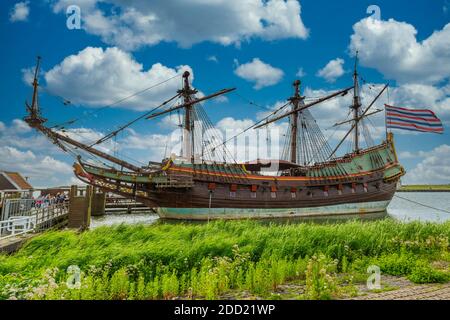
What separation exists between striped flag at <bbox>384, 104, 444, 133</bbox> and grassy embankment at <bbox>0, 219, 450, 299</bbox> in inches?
862

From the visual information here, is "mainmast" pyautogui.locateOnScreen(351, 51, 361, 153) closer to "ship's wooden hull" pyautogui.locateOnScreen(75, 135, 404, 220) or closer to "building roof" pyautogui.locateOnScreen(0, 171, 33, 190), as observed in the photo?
"ship's wooden hull" pyautogui.locateOnScreen(75, 135, 404, 220)

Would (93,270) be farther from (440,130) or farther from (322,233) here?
(440,130)

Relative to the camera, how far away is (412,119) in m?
31.6

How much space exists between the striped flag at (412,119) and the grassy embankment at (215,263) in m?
21.9

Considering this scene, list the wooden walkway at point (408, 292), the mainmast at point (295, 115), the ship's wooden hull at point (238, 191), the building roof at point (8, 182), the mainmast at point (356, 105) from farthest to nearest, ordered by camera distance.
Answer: the mainmast at point (356, 105) < the mainmast at point (295, 115) < the building roof at point (8, 182) < the ship's wooden hull at point (238, 191) < the wooden walkway at point (408, 292)

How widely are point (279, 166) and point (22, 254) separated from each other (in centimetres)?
3412

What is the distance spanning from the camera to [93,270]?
7352mm

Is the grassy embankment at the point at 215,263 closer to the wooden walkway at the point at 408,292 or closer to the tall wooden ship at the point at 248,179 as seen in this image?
the wooden walkway at the point at 408,292

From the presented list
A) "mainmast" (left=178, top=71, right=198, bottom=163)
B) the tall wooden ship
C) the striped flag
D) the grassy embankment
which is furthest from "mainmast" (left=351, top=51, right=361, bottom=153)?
the grassy embankment

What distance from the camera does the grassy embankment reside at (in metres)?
6.66

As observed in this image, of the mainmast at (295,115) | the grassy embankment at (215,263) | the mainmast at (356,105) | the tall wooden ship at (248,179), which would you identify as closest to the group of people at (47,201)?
the tall wooden ship at (248,179)

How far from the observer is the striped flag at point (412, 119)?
30.5 m

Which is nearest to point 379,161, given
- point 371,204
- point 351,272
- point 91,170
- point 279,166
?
point 371,204
